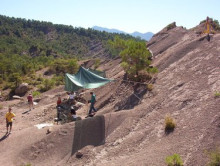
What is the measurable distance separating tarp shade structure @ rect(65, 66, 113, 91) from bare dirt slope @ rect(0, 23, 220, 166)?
1.63 metres

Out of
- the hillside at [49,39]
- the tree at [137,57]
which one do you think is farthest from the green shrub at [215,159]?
the hillside at [49,39]

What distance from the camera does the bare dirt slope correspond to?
7730 mm

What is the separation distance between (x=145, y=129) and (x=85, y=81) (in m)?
6.33

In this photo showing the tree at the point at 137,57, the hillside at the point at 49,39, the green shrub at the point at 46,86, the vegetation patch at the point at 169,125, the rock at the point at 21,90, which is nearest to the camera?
the vegetation patch at the point at 169,125

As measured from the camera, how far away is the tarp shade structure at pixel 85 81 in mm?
13953

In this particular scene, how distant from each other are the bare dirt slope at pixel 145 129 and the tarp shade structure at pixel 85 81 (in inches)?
64.0

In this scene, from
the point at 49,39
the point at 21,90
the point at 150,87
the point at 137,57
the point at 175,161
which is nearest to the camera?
the point at 175,161

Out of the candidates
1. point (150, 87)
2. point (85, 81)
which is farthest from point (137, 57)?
point (85, 81)

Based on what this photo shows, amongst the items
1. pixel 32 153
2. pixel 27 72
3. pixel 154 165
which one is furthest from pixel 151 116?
pixel 27 72

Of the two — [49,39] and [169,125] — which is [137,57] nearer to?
[169,125]

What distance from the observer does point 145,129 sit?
9672 mm

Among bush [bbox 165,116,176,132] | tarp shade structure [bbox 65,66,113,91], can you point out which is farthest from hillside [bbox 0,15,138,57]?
bush [bbox 165,116,176,132]

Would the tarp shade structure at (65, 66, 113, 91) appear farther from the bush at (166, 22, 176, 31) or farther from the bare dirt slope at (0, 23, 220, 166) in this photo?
the bush at (166, 22, 176, 31)

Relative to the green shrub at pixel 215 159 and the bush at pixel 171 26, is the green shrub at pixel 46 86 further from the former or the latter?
the green shrub at pixel 215 159
